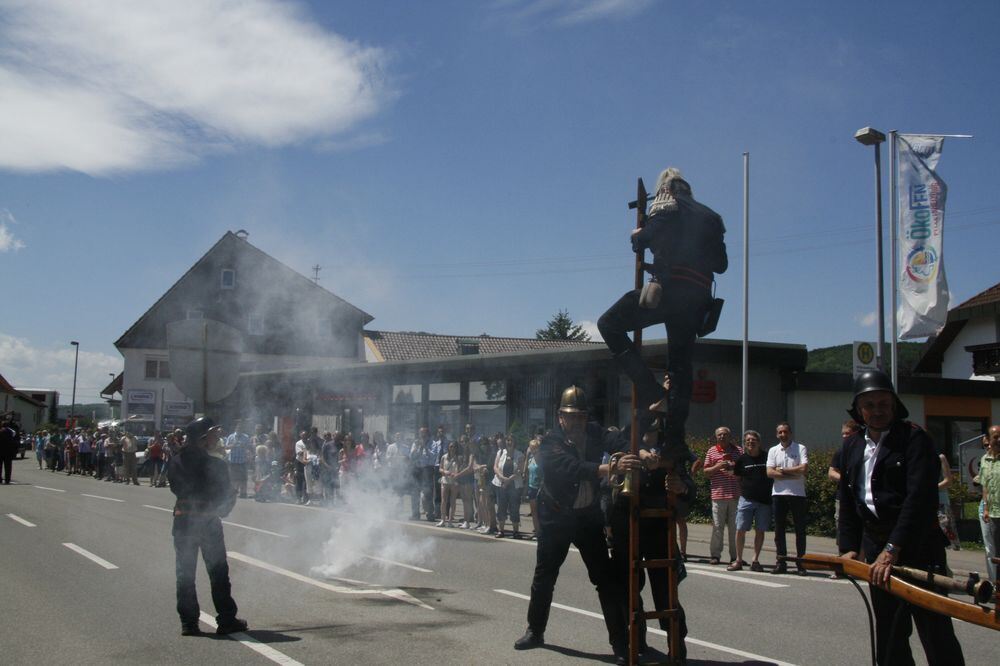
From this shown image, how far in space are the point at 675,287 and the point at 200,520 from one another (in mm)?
4717

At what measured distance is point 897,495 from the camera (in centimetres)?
443

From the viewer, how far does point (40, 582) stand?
32.0 feet

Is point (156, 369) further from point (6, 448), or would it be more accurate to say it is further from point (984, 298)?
point (984, 298)

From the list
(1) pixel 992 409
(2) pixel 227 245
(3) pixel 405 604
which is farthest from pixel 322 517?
(1) pixel 992 409

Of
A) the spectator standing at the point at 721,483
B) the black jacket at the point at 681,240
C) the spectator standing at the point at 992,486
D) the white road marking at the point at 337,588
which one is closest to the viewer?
the black jacket at the point at 681,240

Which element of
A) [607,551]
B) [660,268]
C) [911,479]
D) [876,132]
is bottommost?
[607,551]

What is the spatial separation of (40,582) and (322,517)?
852 cm

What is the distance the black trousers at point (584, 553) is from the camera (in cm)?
628

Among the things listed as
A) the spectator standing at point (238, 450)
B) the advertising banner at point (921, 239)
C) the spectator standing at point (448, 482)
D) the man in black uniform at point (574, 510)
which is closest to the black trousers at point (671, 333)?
the man in black uniform at point (574, 510)

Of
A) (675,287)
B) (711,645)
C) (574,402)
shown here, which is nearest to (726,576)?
(711,645)

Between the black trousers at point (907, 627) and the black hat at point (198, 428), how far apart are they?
543cm

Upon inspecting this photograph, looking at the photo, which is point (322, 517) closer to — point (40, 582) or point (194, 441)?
point (40, 582)

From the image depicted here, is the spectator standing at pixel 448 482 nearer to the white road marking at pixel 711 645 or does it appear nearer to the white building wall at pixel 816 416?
the white road marking at pixel 711 645

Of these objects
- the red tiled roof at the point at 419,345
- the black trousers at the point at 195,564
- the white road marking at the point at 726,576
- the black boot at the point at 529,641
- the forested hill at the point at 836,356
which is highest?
the forested hill at the point at 836,356
